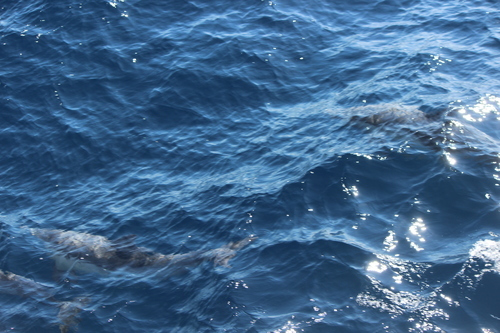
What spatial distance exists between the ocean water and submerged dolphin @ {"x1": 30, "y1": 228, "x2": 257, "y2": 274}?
10.1 inches

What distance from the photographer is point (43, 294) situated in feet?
37.5

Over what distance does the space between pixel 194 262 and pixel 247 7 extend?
14284 mm

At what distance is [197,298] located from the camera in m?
10.5

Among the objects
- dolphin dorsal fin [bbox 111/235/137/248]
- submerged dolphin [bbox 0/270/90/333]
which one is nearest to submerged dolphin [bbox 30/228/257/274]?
dolphin dorsal fin [bbox 111/235/137/248]

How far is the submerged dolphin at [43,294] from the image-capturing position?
34.4 ft

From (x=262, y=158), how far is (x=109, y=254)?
5101 mm

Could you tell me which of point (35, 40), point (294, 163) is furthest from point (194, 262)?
point (35, 40)

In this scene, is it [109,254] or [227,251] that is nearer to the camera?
[227,251]

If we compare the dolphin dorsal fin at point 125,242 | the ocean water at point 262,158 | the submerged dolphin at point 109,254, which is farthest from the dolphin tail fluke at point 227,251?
the dolphin dorsal fin at point 125,242

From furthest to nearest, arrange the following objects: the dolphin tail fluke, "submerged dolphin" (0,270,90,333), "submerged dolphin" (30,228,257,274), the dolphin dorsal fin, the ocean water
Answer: the dolphin dorsal fin → "submerged dolphin" (30,228,257,274) → the dolphin tail fluke → "submerged dolphin" (0,270,90,333) → the ocean water

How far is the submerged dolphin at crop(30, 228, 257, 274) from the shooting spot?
38.1 feet

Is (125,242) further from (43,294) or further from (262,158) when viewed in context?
(262,158)

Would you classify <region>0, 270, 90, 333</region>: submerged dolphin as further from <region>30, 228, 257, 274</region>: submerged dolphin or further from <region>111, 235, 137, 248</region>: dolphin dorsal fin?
<region>111, 235, 137, 248</region>: dolphin dorsal fin

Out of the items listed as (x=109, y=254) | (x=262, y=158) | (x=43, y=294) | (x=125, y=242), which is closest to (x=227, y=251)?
(x=125, y=242)
